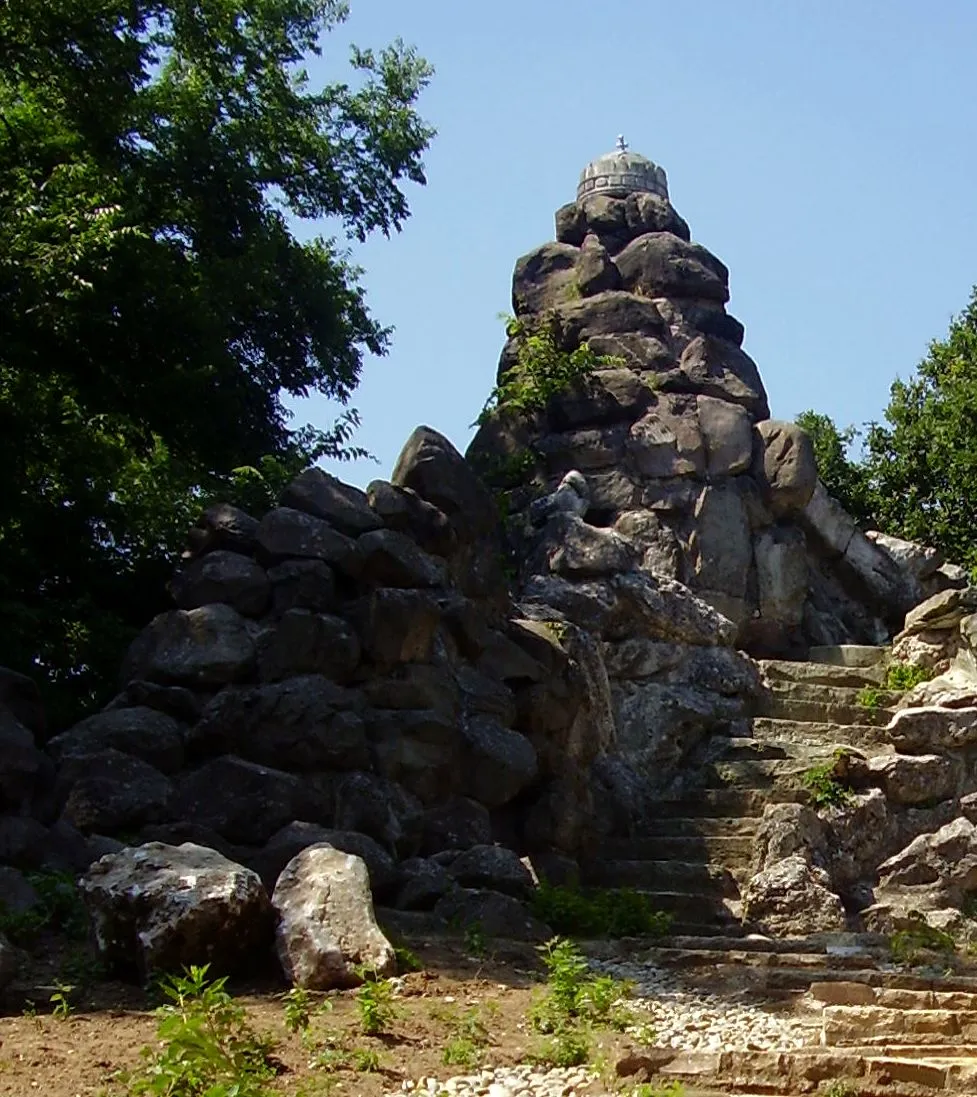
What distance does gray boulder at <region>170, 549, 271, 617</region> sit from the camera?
11.5 meters

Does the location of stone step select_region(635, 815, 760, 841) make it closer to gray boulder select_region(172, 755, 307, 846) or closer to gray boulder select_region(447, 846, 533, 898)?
gray boulder select_region(447, 846, 533, 898)

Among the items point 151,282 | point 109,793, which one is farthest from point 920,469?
point 109,793

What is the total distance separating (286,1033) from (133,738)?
174 inches

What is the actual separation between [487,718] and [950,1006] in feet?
17.5

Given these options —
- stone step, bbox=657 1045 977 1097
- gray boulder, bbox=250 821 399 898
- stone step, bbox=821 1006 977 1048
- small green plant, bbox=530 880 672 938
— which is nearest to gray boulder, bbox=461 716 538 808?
small green plant, bbox=530 880 672 938

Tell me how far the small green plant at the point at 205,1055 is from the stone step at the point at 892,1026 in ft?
7.32

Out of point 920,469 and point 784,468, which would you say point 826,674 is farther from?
point 920,469

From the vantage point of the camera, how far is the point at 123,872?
7.39 metres

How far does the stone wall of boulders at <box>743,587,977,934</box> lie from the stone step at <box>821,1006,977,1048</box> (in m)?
4.54

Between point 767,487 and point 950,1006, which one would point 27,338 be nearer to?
point 767,487

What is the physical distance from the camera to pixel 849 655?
57.7 ft

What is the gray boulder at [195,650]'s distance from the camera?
11.0m

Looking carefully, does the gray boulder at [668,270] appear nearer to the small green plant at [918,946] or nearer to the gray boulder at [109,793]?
the small green plant at [918,946]

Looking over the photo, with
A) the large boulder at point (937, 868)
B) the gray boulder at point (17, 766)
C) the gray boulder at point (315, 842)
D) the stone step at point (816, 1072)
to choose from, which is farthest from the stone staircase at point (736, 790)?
the stone step at point (816, 1072)
